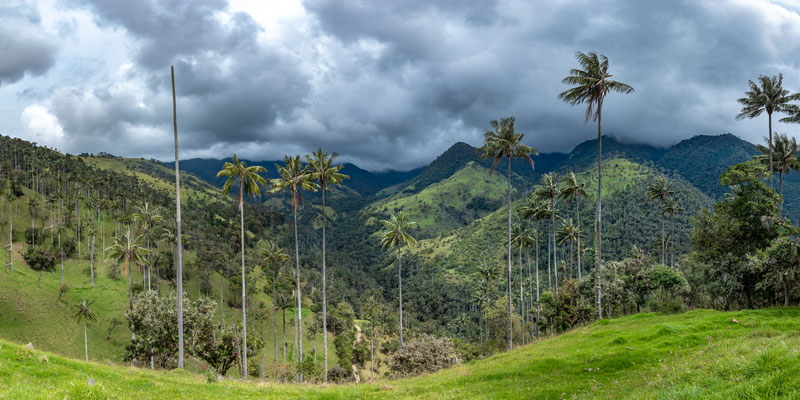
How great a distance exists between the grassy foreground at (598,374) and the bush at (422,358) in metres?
13.8

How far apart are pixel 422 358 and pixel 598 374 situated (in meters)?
21.7

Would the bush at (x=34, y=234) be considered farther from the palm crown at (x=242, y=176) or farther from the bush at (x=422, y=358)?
the bush at (x=422, y=358)

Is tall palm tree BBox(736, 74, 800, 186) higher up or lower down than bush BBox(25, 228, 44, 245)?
higher up

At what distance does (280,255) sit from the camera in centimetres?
5909

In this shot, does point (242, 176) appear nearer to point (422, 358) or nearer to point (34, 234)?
point (422, 358)

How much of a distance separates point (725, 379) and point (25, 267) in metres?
123

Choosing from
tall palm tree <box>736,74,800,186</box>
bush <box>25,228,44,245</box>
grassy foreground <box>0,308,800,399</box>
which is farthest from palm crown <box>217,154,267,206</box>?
bush <box>25,228,44,245</box>

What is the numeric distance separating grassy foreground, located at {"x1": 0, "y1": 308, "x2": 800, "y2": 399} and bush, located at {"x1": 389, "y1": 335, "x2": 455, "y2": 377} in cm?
1376

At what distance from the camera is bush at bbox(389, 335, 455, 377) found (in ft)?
126

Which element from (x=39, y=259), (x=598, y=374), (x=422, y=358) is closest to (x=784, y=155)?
(x=598, y=374)

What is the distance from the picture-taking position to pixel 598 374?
19703mm

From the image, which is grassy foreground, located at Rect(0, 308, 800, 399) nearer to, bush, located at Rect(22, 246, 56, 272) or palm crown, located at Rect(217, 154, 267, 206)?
palm crown, located at Rect(217, 154, 267, 206)

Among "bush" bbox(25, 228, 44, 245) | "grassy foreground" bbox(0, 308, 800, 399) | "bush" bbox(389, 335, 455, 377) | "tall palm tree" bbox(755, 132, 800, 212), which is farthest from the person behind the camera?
"bush" bbox(25, 228, 44, 245)

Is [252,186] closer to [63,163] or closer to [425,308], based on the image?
[425,308]
